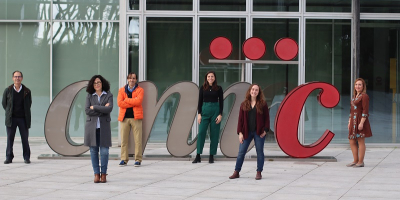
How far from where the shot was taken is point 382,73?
1582 cm

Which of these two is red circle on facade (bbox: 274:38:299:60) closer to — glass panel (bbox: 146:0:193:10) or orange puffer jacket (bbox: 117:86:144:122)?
orange puffer jacket (bbox: 117:86:144:122)

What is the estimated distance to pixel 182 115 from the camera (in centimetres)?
1291

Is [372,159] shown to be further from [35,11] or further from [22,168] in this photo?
[35,11]

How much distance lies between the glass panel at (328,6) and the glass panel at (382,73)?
1.85 ft

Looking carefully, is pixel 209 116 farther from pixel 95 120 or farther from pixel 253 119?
pixel 95 120

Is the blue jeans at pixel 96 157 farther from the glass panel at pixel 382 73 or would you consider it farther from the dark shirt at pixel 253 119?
the glass panel at pixel 382 73

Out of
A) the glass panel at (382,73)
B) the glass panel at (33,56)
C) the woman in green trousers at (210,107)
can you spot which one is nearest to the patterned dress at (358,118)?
the woman in green trousers at (210,107)

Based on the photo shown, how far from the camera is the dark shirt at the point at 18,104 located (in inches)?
484

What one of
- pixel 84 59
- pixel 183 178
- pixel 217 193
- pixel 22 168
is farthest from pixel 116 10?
pixel 217 193

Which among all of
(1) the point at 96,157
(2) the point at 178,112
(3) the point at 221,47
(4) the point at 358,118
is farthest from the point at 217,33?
(1) the point at 96,157

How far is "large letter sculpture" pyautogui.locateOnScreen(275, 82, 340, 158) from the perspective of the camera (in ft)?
40.4

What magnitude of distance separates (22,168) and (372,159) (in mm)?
6943

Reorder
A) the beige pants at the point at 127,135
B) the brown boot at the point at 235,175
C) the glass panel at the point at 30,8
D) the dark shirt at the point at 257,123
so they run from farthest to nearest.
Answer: the glass panel at the point at 30,8 → the beige pants at the point at 127,135 → the brown boot at the point at 235,175 → the dark shirt at the point at 257,123

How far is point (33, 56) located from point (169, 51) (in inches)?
156
